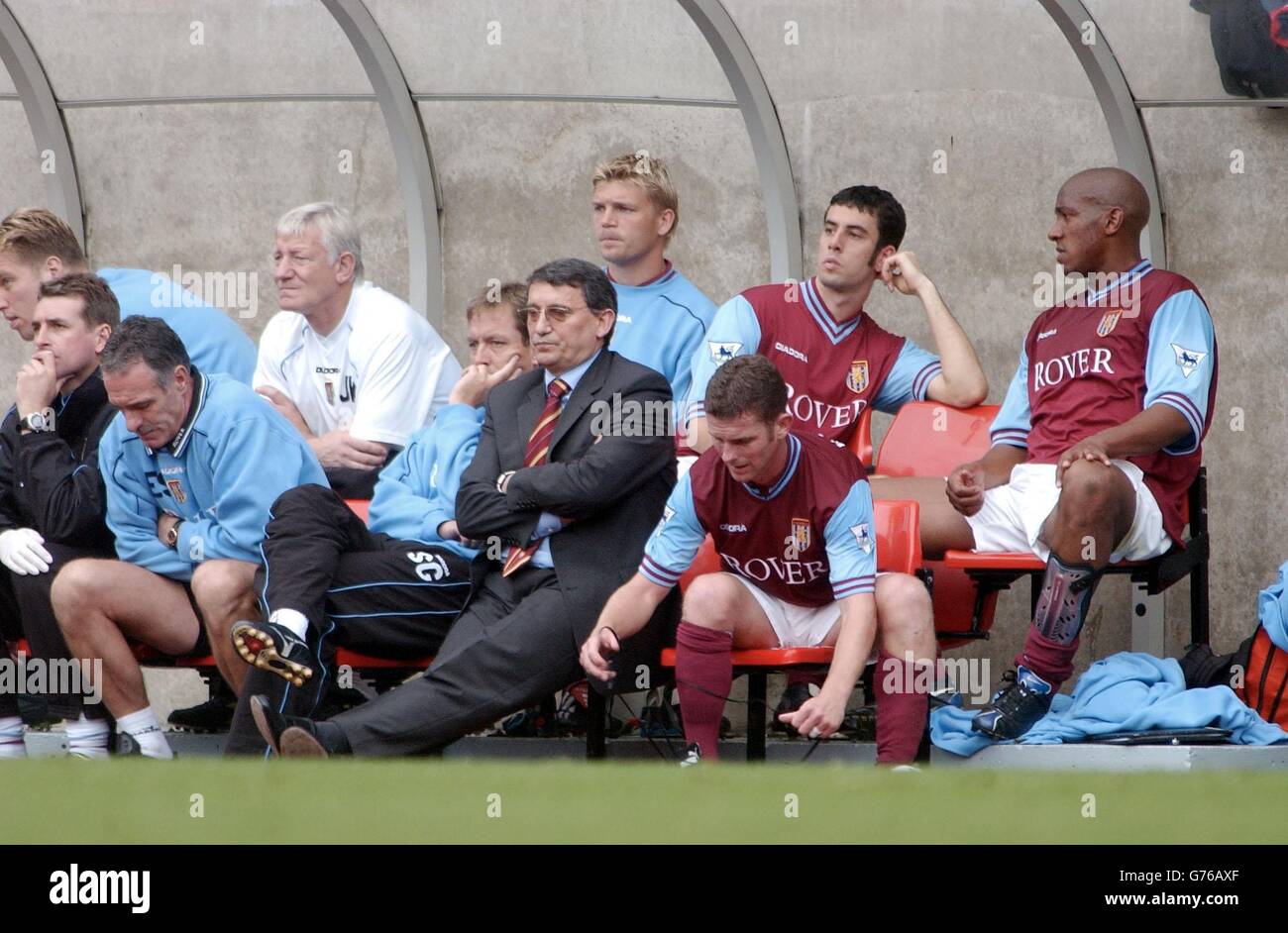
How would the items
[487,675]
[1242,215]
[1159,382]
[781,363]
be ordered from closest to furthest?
[487,675] < [1159,382] < [781,363] < [1242,215]

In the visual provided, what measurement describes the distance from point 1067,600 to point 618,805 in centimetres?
177

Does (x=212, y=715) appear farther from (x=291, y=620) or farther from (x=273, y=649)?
(x=273, y=649)

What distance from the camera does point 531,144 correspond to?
682cm

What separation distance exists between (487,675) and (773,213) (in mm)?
2438

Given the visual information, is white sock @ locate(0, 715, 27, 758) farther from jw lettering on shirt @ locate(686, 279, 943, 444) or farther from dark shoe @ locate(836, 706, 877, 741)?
dark shoe @ locate(836, 706, 877, 741)

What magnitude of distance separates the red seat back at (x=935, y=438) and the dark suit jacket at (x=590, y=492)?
1.00 meters

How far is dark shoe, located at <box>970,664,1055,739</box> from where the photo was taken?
467 centimetres

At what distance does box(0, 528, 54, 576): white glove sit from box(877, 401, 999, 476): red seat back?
8.39ft

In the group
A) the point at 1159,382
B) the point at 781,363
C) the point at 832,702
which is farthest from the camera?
the point at 781,363
